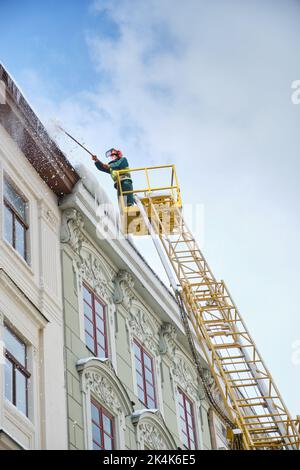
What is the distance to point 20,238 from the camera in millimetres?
22531

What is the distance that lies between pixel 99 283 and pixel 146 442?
11.9 feet

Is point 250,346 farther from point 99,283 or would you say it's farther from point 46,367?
point 46,367

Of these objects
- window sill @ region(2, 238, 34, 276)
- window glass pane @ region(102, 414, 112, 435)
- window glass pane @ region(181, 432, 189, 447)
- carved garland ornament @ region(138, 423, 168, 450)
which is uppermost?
window sill @ region(2, 238, 34, 276)

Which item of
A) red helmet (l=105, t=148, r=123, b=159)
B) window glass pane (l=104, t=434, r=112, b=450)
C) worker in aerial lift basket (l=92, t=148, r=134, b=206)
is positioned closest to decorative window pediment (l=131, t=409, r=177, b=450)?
window glass pane (l=104, t=434, r=112, b=450)

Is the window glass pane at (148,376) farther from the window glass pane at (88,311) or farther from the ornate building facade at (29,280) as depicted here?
the ornate building facade at (29,280)

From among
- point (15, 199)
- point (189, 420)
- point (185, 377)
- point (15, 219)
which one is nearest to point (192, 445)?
point (189, 420)

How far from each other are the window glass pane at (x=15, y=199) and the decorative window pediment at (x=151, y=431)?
188 inches

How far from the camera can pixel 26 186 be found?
76.3ft

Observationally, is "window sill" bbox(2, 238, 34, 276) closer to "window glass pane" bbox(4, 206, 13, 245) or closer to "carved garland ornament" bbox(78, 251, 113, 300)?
"window glass pane" bbox(4, 206, 13, 245)

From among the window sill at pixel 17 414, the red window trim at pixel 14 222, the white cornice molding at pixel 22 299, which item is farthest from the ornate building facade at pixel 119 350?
the window sill at pixel 17 414

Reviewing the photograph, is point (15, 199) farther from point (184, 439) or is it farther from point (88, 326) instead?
point (184, 439)

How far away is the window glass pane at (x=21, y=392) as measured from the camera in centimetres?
1973

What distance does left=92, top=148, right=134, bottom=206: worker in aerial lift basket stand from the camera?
30422 mm

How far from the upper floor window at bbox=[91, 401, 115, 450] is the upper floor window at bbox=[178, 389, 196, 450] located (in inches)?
160
